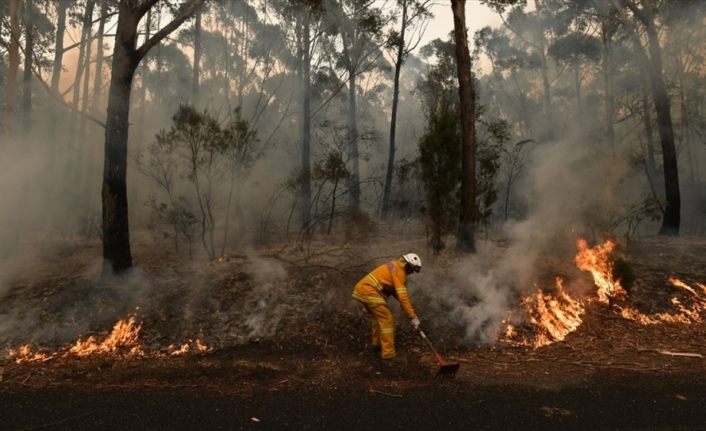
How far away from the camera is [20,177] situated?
12.5 m

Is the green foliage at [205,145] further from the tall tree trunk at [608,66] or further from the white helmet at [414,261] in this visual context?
the tall tree trunk at [608,66]

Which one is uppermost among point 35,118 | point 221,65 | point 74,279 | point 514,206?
point 221,65

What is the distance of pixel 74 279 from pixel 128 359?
316 cm

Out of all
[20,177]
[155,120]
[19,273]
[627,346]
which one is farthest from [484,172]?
[155,120]

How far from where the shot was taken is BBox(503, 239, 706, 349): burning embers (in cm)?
709

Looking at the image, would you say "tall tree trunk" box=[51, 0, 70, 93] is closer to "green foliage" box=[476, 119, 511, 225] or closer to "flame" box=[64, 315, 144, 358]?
"flame" box=[64, 315, 144, 358]

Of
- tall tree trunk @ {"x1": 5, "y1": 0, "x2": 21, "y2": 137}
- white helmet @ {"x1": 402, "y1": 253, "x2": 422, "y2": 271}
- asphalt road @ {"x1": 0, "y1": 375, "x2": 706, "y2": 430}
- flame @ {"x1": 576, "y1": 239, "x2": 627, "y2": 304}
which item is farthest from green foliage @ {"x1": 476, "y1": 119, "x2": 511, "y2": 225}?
tall tree trunk @ {"x1": 5, "y1": 0, "x2": 21, "y2": 137}

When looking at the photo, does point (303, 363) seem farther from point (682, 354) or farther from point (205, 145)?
point (205, 145)

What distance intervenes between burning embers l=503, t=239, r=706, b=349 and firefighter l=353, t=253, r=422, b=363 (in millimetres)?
1913

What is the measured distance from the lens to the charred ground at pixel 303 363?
4.55 metres

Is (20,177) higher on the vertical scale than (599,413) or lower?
higher

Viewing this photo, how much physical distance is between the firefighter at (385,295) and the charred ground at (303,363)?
28 cm

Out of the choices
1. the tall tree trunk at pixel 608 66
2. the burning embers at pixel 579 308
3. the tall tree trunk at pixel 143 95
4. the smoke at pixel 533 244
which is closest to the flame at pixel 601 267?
the burning embers at pixel 579 308

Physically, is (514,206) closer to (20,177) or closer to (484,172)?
(484,172)
